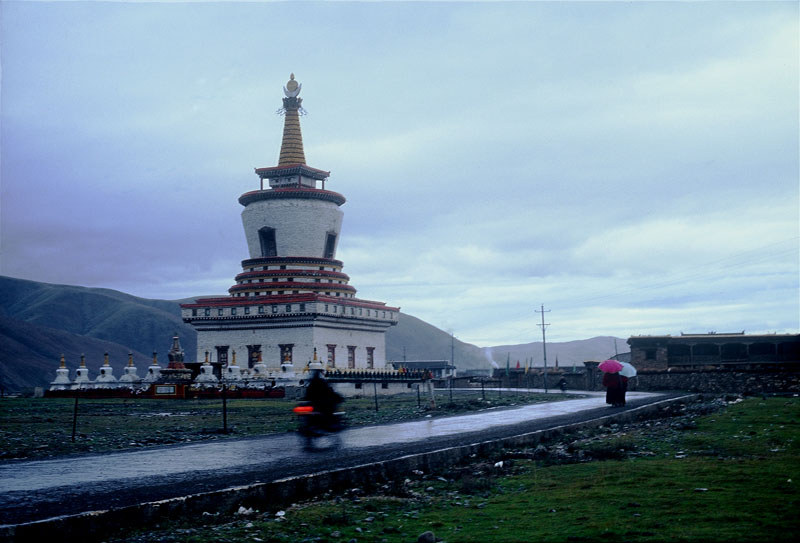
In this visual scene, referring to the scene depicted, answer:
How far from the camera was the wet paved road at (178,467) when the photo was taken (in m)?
11.0

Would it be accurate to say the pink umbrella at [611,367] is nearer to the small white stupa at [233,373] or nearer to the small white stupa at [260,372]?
the small white stupa at [260,372]

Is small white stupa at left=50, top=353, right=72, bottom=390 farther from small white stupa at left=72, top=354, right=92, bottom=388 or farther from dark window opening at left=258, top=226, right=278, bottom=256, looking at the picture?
dark window opening at left=258, top=226, right=278, bottom=256

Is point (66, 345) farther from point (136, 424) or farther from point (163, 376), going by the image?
point (136, 424)

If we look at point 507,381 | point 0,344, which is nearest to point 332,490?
point 507,381

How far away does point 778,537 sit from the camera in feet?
26.3

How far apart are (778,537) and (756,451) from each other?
8628 millimetres

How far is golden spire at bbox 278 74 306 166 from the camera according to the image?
72.4 m

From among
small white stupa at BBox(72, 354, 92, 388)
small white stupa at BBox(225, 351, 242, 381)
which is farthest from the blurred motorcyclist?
small white stupa at BBox(72, 354, 92, 388)

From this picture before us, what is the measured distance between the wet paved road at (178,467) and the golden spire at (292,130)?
170 ft

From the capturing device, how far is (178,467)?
48.4 ft

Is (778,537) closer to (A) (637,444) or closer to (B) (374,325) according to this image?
(A) (637,444)

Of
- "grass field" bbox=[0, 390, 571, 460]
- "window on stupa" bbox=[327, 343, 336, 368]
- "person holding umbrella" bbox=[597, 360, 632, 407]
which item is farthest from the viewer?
"window on stupa" bbox=[327, 343, 336, 368]

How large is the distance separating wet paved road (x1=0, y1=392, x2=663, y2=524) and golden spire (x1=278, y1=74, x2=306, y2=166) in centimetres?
5183

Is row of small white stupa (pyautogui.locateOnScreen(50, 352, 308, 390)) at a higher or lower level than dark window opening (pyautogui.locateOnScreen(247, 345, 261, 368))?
lower
